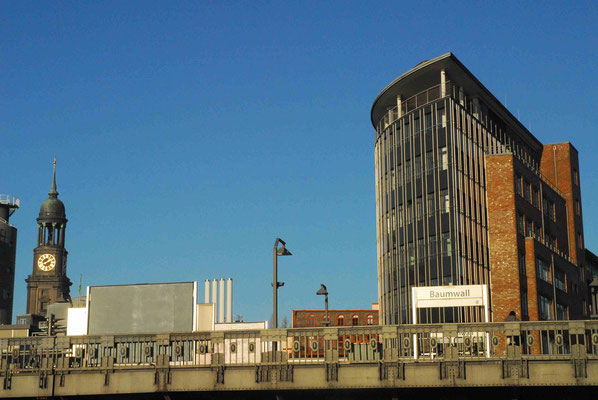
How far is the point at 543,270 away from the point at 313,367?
2113 inches

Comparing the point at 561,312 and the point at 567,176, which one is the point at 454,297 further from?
the point at 567,176

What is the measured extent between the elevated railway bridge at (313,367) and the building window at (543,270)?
4841 cm

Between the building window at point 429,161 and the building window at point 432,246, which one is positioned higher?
the building window at point 429,161

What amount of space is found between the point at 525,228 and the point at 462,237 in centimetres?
746

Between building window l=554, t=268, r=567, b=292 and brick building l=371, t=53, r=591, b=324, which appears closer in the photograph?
brick building l=371, t=53, r=591, b=324

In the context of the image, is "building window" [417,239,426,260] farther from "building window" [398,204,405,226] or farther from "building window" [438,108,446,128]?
"building window" [438,108,446,128]

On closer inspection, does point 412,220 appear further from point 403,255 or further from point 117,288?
point 117,288

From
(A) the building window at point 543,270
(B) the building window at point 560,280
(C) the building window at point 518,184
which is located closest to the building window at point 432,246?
(C) the building window at point 518,184

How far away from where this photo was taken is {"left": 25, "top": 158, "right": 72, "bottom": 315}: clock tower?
162500mm

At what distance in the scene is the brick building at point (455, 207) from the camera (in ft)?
245

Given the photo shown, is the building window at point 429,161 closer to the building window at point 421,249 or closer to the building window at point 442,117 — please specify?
the building window at point 442,117

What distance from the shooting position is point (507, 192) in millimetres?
76625

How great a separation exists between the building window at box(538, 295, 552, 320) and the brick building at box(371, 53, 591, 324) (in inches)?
4.3

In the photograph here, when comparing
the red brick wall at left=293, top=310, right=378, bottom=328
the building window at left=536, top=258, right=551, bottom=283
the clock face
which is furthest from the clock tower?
the building window at left=536, top=258, right=551, bottom=283
